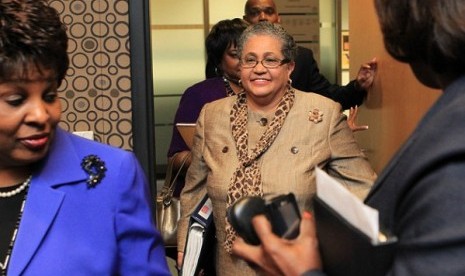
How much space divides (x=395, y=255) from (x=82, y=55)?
250 cm

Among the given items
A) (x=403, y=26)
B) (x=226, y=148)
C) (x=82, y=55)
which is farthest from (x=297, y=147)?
(x=403, y=26)

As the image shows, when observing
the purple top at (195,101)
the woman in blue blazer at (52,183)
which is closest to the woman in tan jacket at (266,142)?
the purple top at (195,101)

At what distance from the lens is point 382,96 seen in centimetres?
393

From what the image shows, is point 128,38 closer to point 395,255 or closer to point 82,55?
point 82,55

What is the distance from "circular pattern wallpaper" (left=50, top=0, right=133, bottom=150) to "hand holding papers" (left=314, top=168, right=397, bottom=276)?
2.26 meters

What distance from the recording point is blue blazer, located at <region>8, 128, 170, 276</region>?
5.10 ft

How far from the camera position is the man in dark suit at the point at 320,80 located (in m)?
4.10

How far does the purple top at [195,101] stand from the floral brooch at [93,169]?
2.03 m

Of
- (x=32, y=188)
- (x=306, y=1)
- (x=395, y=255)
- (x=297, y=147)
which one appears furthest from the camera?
(x=306, y=1)

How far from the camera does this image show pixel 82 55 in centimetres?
334

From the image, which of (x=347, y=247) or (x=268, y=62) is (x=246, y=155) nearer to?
(x=268, y=62)

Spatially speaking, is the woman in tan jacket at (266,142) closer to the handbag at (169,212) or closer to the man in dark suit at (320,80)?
the handbag at (169,212)

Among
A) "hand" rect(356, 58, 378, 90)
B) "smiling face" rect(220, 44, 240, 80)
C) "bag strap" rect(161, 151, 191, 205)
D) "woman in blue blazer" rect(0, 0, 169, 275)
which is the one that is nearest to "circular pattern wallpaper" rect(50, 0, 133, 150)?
"bag strap" rect(161, 151, 191, 205)

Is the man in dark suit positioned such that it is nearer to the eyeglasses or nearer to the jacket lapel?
the eyeglasses
